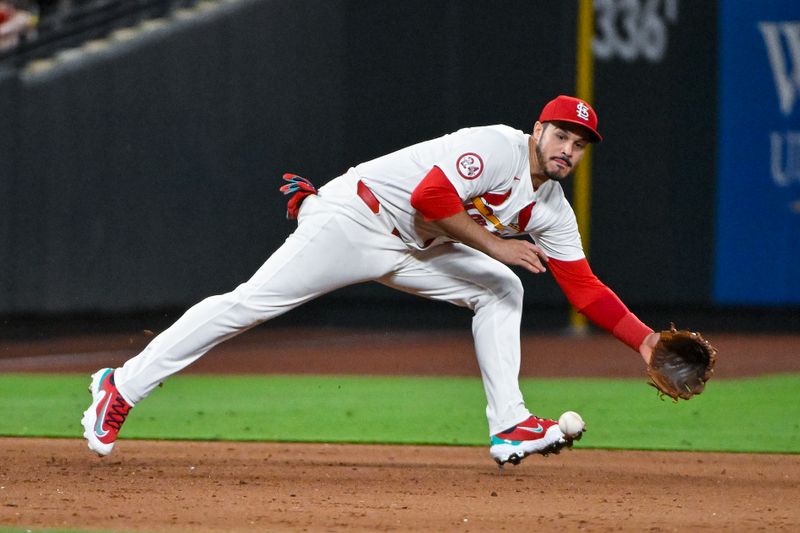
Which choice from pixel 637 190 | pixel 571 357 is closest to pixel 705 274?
pixel 637 190

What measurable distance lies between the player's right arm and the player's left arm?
0.62m

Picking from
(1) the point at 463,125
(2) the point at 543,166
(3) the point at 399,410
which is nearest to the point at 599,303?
(2) the point at 543,166

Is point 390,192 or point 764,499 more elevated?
point 390,192

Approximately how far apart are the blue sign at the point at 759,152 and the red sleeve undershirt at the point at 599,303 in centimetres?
828

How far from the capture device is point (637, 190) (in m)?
13.9

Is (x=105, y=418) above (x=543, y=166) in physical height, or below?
below

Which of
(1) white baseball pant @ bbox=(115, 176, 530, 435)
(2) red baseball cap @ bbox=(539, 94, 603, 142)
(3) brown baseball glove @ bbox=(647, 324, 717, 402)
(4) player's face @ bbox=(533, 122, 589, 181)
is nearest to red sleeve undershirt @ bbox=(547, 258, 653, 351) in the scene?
(3) brown baseball glove @ bbox=(647, 324, 717, 402)

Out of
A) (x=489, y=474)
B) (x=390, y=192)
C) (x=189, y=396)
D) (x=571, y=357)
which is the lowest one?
(x=571, y=357)

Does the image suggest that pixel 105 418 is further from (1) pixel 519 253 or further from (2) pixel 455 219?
(1) pixel 519 253

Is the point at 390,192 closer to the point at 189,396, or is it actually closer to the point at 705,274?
the point at 189,396

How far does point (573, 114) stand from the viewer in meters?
5.42

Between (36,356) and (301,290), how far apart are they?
254 inches

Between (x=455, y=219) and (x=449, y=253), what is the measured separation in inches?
21.5

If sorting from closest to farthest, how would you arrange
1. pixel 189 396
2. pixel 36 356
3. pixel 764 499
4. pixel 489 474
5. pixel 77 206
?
pixel 764 499, pixel 489 474, pixel 189 396, pixel 36 356, pixel 77 206
